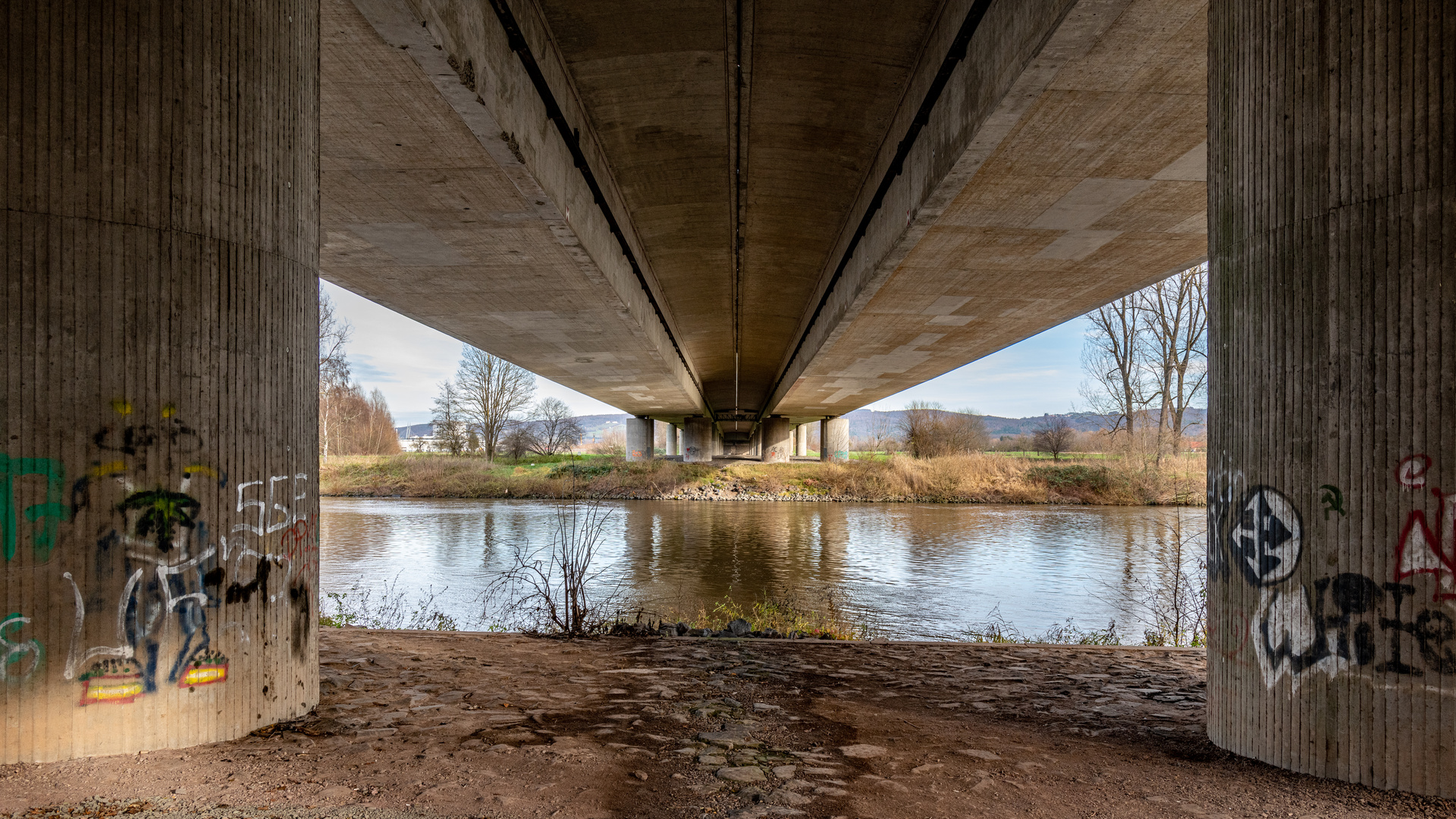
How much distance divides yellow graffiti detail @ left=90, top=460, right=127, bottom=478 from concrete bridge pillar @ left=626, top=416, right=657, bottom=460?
137 ft

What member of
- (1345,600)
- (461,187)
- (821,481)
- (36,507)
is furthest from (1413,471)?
(821,481)

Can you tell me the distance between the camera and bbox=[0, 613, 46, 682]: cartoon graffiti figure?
363cm

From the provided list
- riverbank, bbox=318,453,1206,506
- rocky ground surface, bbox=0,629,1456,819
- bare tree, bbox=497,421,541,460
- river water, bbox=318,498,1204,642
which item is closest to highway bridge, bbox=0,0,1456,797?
rocky ground surface, bbox=0,629,1456,819

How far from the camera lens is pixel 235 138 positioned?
428cm

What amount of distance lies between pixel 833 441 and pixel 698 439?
858cm

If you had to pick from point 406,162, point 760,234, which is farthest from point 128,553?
point 760,234

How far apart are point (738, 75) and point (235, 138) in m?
4.99

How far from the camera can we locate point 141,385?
3.96 metres

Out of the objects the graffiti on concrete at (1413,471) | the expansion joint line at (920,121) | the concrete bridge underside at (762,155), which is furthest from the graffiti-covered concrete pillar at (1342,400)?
the expansion joint line at (920,121)

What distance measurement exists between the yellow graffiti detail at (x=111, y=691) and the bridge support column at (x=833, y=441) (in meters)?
44.6

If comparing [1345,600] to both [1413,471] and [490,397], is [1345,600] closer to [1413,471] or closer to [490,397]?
[1413,471]

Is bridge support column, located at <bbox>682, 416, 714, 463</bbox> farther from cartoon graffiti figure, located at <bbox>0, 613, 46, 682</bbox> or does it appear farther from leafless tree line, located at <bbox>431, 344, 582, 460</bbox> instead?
Result: cartoon graffiti figure, located at <bbox>0, 613, 46, 682</bbox>

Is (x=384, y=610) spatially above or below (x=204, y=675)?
below

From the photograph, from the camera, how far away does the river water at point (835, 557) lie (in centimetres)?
1271
